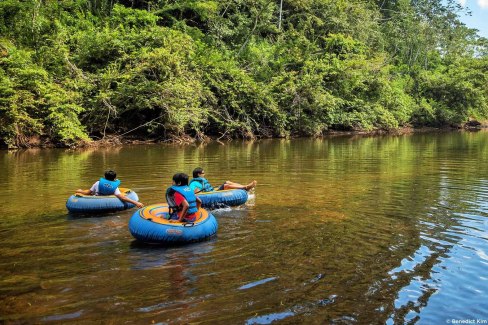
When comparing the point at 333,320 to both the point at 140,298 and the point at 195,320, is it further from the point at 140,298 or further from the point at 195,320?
the point at 140,298

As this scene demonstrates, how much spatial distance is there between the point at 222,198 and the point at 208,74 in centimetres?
2033

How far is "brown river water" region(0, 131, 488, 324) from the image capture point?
437 centimetres

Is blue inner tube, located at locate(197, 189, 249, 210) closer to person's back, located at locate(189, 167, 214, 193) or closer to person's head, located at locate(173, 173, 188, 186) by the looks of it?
person's back, located at locate(189, 167, 214, 193)

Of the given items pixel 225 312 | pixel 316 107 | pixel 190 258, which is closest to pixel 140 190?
pixel 190 258

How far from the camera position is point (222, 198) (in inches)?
357

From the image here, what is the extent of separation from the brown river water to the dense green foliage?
11155 mm

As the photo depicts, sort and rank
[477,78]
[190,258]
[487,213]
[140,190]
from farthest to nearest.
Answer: [477,78]
[140,190]
[487,213]
[190,258]

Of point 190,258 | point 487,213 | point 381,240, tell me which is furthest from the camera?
point 487,213

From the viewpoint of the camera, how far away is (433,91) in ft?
151

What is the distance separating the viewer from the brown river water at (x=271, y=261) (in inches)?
172

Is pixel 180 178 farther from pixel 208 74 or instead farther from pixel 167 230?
pixel 208 74

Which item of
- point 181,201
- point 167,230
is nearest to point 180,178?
point 181,201

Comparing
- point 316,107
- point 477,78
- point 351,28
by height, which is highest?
point 351,28

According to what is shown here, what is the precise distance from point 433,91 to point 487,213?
41287mm
